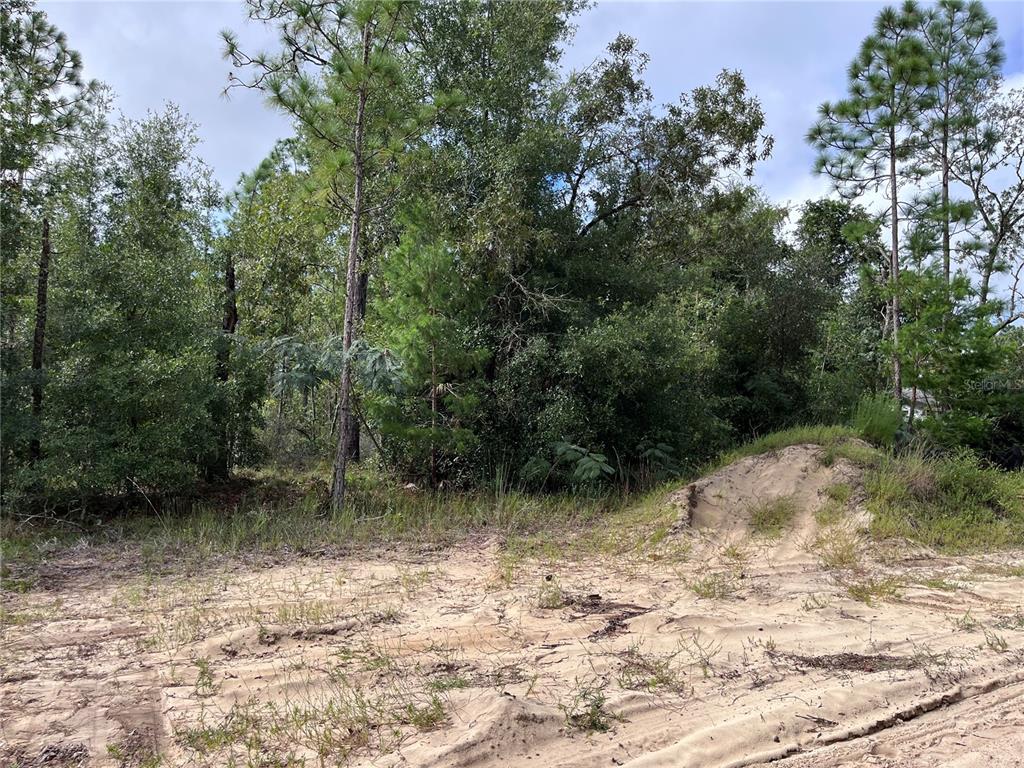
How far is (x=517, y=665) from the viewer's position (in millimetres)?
3934

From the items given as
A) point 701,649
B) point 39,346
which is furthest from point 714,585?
point 39,346

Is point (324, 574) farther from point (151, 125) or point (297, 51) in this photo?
point (151, 125)

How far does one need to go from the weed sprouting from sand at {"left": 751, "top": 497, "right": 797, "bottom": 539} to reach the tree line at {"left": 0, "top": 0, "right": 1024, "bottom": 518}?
209 cm

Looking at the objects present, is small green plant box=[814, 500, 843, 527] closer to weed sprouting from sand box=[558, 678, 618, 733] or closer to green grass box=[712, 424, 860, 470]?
green grass box=[712, 424, 860, 470]

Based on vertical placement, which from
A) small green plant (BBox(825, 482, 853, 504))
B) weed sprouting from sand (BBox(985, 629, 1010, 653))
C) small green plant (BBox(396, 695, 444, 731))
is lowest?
small green plant (BBox(396, 695, 444, 731))

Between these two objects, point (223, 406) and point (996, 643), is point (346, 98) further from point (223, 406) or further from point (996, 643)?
point (996, 643)

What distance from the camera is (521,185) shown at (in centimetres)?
1030

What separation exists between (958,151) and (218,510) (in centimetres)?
1642

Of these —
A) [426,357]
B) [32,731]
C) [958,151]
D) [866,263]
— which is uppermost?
[958,151]

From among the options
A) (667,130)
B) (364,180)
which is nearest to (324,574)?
(364,180)

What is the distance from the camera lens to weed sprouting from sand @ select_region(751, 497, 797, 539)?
7.81m

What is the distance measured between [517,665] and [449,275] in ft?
21.3

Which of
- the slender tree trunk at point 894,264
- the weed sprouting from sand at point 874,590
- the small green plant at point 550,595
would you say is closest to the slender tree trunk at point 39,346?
the small green plant at point 550,595

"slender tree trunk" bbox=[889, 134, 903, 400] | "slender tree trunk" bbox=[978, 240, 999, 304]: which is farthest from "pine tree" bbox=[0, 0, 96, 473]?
"slender tree trunk" bbox=[978, 240, 999, 304]
